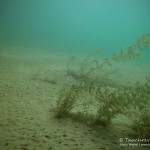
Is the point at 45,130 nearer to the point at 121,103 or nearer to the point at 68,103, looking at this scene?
the point at 68,103

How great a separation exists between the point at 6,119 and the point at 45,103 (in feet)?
4.32

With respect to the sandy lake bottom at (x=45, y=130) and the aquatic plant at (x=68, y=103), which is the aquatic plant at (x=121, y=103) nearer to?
the aquatic plant at (x=68, y=103)

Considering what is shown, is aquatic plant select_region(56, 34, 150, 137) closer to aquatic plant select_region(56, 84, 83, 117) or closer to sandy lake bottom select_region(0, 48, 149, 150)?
aquatic plant select_region(56, 84, 83, 117)

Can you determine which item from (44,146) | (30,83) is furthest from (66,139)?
(30,83)

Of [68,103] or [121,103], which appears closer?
[121,103]

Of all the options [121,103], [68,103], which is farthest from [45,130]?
[121,103]

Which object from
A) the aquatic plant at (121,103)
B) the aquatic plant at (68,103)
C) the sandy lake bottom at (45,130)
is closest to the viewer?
the sandy lake bottom at (45,130)

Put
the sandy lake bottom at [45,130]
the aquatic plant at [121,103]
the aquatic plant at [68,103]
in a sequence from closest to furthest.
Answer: the sandy lake bottom at [45,130] → the aquatic plant at [121,103] → the aquatic plant at [68,103]

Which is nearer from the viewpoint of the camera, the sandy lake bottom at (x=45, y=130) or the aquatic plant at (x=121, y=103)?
the sandy lake bottom at (x=45, y=130)

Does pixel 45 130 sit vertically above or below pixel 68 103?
below

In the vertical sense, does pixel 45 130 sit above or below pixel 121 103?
below

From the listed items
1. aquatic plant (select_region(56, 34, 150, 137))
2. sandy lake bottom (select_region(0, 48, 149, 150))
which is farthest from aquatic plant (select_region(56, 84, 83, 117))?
sandy lake bottom (select_region(0, 48, 149, 150))

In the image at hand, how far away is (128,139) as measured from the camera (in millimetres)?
3535

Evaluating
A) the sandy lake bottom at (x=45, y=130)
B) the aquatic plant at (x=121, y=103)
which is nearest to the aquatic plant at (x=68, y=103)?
the aquatic plant at (x=121, y=103)
